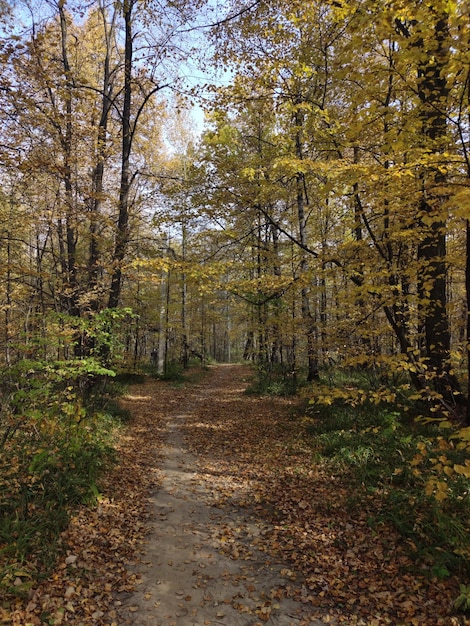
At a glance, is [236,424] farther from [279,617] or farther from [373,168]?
[373,168]

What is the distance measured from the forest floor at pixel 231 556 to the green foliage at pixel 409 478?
19 cm

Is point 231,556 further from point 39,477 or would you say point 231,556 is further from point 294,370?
point 294,370

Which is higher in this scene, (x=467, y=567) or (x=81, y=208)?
(x=81, y=208)

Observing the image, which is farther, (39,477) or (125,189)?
(125,189)

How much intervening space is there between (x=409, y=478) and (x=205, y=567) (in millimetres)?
3028

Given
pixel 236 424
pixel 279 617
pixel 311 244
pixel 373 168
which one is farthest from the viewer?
pixel 311 244

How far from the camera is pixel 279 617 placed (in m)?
3.38

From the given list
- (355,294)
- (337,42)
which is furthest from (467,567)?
(337,42)

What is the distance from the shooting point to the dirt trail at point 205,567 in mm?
3414

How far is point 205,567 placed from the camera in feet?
13.4

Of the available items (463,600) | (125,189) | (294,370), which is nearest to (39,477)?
(463,600)

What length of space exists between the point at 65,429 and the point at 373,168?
6.29 metres

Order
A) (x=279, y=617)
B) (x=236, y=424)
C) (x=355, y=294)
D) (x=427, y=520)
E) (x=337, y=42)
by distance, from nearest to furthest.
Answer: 1. (x=279, y=617)
2. (x=427, y=520)
3. (x=355, y=294)
4. (x=337, y=42)
5. (x=236, y=424)

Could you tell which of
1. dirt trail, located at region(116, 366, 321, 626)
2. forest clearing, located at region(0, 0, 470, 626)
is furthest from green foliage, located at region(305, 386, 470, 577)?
dirt trail, located at region(116, 366, 321, 626)
